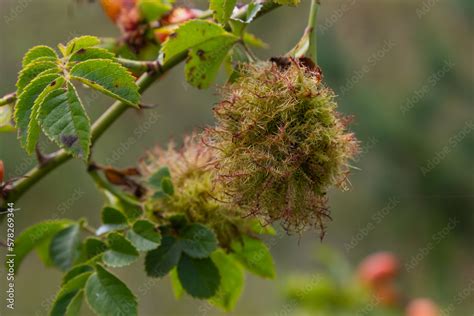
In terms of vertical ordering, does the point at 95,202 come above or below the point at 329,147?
below

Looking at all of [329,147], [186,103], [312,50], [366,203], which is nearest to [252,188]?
[329,147]

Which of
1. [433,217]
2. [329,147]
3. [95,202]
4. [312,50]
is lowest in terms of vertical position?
[95,202]

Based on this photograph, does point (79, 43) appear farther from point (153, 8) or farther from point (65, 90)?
point (153, 8)

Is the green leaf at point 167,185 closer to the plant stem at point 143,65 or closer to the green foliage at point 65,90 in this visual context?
the plant stem at point 143,65

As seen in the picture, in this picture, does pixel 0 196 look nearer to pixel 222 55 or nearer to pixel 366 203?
pixel 222 55

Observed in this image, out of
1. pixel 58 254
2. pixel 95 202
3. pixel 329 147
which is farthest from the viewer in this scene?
pixel 95 202

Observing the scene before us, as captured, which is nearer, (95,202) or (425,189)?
(425,189)

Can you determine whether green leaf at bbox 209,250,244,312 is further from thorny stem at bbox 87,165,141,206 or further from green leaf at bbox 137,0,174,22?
green leaf at bbox 137,0,174,22
